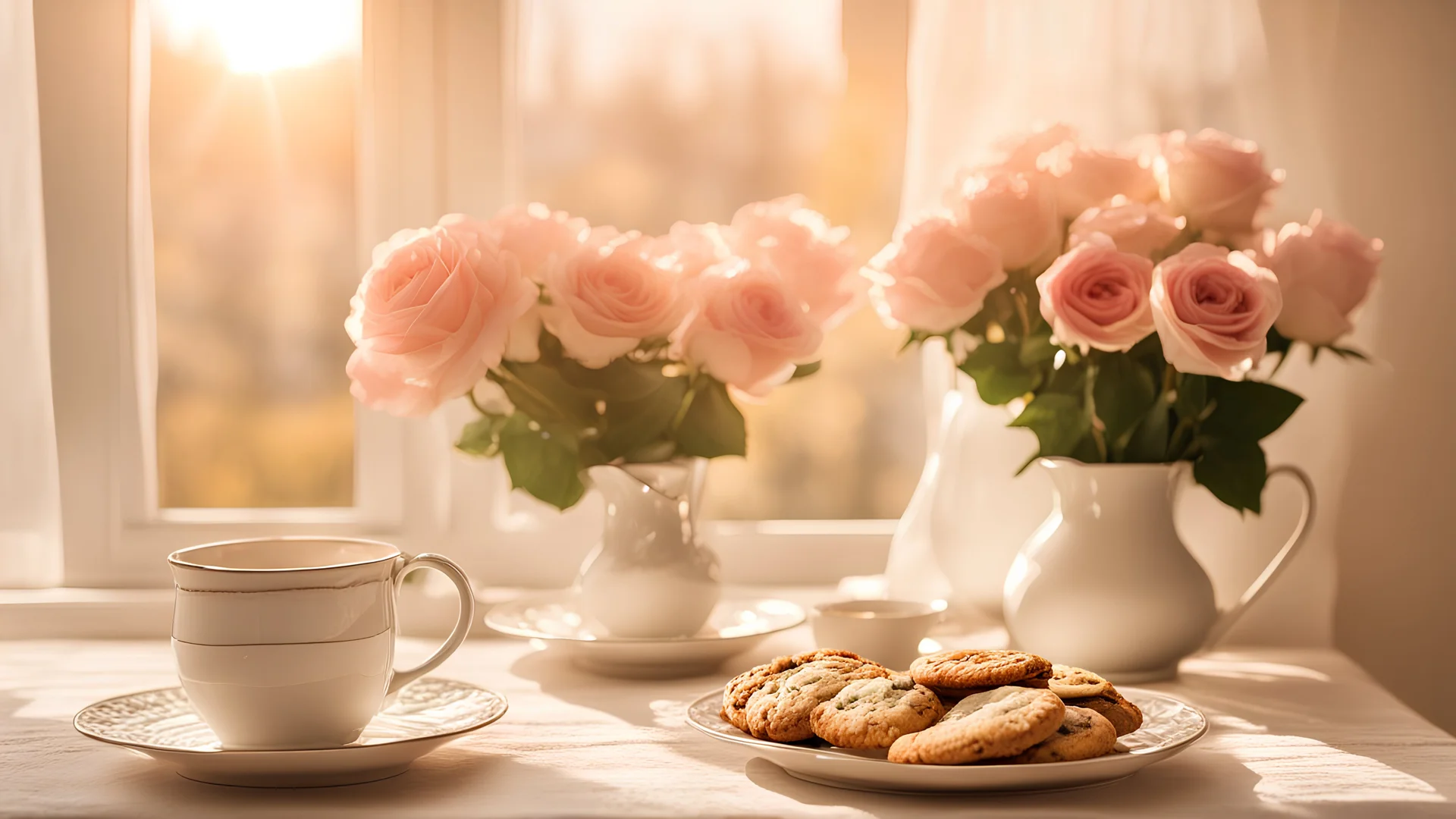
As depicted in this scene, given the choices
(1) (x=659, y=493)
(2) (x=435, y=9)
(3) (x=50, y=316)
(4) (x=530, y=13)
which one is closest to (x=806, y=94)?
(4) (x=530, y=13)

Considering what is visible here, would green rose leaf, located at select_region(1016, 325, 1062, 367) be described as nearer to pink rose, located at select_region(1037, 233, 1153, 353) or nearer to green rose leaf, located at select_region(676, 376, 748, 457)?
pink rose, located at select_region(1037, 233, 1153, 353)

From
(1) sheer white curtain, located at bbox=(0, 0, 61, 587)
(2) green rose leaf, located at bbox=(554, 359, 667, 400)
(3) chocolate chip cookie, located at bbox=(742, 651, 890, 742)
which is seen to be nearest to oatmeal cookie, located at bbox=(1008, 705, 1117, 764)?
(3) chocolate chip cookie, located at bbox=(742, 651, 890, 742)

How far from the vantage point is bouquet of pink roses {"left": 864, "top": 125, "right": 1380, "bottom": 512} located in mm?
1027

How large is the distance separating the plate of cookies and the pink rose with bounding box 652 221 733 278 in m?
0.40

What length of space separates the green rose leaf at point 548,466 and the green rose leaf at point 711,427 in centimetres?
10

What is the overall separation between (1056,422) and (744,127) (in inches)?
23.7

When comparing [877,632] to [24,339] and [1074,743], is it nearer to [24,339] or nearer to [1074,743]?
[1074,743]

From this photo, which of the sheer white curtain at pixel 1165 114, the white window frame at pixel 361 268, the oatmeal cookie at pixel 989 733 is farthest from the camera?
the white window frame at pixel 361 268

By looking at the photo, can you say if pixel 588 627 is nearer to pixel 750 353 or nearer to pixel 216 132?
pixel 750 353

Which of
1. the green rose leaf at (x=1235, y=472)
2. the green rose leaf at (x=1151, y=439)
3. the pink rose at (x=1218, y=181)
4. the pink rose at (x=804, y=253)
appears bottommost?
the green rose leaf at (x=1235, y=472)

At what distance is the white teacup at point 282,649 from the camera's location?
735mm

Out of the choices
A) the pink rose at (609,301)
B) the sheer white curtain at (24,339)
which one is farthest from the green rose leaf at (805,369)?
the sheer white curtain at (24,339)

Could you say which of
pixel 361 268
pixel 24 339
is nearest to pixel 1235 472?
pixel 361 268

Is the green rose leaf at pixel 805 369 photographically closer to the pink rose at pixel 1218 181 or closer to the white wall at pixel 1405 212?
the pink rose at pixel 1218 181
